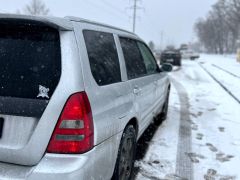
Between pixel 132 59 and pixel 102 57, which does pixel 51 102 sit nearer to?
pixel 102 57

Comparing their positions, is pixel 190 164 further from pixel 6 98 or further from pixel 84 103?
pixel 6 98

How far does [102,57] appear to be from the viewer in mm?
3293

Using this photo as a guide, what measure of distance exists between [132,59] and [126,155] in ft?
4.01

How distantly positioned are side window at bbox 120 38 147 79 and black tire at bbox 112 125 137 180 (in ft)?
2.13

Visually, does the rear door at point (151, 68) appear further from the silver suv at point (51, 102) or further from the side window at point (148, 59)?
the silver suv at point (51, 102)

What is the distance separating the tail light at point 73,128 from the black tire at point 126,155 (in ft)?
2.93

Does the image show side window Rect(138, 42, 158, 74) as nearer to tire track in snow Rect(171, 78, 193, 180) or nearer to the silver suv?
tire track in snow Rect(171, 78, 193, 180)

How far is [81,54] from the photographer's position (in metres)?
2.79

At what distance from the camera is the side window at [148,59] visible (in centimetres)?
529

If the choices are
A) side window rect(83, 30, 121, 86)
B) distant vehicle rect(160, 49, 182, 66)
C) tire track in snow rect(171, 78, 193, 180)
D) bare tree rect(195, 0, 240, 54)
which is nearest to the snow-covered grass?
distant vehicle rect(160, 49, 182, 66)

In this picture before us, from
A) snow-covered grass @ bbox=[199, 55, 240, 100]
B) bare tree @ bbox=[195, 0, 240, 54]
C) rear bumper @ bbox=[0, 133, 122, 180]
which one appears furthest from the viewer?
bare tree @ bbox=[195, 0, 240, 54]

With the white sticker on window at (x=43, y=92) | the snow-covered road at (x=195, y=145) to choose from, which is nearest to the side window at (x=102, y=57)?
the white sticker on window at (x=43, y=92)

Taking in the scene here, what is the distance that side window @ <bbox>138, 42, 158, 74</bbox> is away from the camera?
529 centimetres

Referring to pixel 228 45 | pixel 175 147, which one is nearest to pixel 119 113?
pixel 175 147
